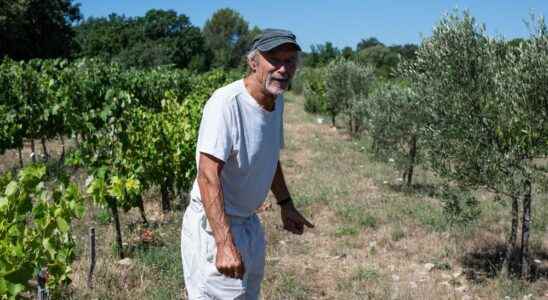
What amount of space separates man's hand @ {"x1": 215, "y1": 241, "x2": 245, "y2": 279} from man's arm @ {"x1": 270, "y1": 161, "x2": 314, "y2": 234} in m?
0.96

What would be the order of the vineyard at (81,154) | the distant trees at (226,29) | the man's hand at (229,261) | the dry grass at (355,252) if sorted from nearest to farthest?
the man's hand at (229,261), the vineyard at (81,154), the dry grass at (355,252), the distant trees at (226,29)

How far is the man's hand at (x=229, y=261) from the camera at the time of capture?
2.64m

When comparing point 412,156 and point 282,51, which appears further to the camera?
point 412,156

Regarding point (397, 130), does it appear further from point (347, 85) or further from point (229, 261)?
point (347, 85)

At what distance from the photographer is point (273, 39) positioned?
9.26ft

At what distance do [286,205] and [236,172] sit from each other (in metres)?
0.87

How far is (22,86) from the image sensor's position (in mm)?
13070

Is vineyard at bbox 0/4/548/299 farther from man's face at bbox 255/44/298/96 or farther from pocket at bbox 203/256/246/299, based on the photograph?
man's face at bbox 255/44/298/96

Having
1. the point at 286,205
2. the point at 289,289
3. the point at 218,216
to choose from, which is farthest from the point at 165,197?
the point at 218,216

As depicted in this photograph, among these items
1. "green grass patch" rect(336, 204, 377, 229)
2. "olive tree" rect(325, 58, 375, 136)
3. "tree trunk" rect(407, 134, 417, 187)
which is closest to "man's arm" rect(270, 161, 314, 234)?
"green grass patch" rect(336, 204, 377, 229)

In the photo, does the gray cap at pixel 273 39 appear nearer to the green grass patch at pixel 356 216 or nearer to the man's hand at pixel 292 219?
the man's hand at pixel 292 219

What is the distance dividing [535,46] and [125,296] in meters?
5.25

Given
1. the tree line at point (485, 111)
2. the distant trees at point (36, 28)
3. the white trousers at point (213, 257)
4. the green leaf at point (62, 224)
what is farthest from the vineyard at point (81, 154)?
the distant trees at point (36, 28)

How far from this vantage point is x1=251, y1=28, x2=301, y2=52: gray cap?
2805mm
